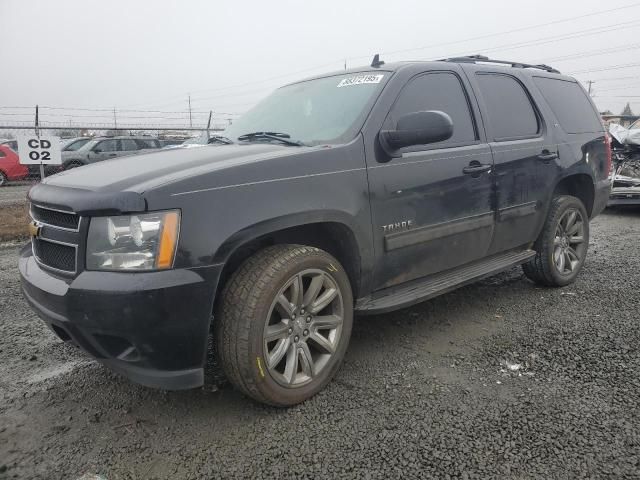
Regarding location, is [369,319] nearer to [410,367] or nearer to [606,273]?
[410,367]

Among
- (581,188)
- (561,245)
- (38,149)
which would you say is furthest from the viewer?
(38,149)

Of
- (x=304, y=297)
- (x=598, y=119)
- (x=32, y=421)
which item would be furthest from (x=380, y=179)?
(x=598, y=119)

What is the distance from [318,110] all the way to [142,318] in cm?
182

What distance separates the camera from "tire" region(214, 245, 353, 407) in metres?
2.35

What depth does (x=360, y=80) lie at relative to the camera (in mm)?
3297

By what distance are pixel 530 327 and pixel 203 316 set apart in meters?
2.52

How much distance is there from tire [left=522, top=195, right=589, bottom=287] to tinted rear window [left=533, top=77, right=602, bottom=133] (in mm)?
690

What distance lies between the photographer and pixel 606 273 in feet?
16.5

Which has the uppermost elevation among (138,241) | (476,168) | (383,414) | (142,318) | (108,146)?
(108,146)

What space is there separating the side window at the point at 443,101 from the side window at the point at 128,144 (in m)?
15.2

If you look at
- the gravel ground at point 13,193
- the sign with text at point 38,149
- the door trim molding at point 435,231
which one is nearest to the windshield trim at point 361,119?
the door trim molding at point 435,231

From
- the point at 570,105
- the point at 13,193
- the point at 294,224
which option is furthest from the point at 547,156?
the point at 13,193

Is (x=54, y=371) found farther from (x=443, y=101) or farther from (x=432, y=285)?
(x=443, y=101)

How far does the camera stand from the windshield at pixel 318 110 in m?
2.99
